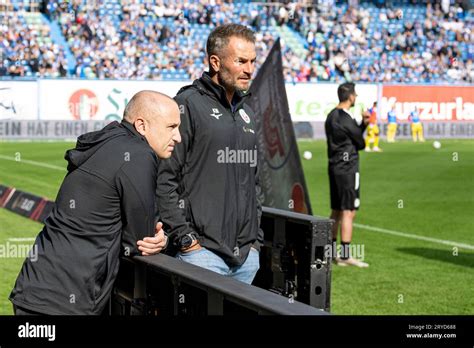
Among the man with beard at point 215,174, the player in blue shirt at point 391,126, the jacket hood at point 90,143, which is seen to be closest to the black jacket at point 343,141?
the man with beard at point 215,174

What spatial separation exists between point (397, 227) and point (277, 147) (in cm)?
549

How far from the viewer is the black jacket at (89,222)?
12.8 ft

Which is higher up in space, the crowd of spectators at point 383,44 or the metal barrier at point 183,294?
the crowd of spectators at point 383,44

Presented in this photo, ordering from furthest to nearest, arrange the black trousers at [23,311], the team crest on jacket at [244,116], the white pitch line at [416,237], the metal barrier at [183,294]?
the white pitch line at [416,237]
the team crest on jacket at [244,116]
the black trousers at [23,311]
the metal barrier at [183,294]

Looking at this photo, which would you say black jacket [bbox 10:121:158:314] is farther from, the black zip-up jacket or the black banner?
the black banner

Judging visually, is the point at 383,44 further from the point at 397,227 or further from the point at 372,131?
the point at 397,227

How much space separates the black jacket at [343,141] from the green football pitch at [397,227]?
1.22 meters

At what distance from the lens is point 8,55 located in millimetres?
39094

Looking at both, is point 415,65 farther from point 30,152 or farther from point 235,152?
point 235,152

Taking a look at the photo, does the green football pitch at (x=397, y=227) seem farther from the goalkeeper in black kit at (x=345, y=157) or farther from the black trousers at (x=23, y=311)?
the black trousers at (x=23, y=311)

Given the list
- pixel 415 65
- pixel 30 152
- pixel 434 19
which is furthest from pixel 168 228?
pixel 434 19

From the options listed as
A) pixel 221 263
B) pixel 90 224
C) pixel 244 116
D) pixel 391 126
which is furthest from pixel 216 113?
pixel 391 126

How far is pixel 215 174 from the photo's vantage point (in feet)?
16.5

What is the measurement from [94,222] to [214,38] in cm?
159
